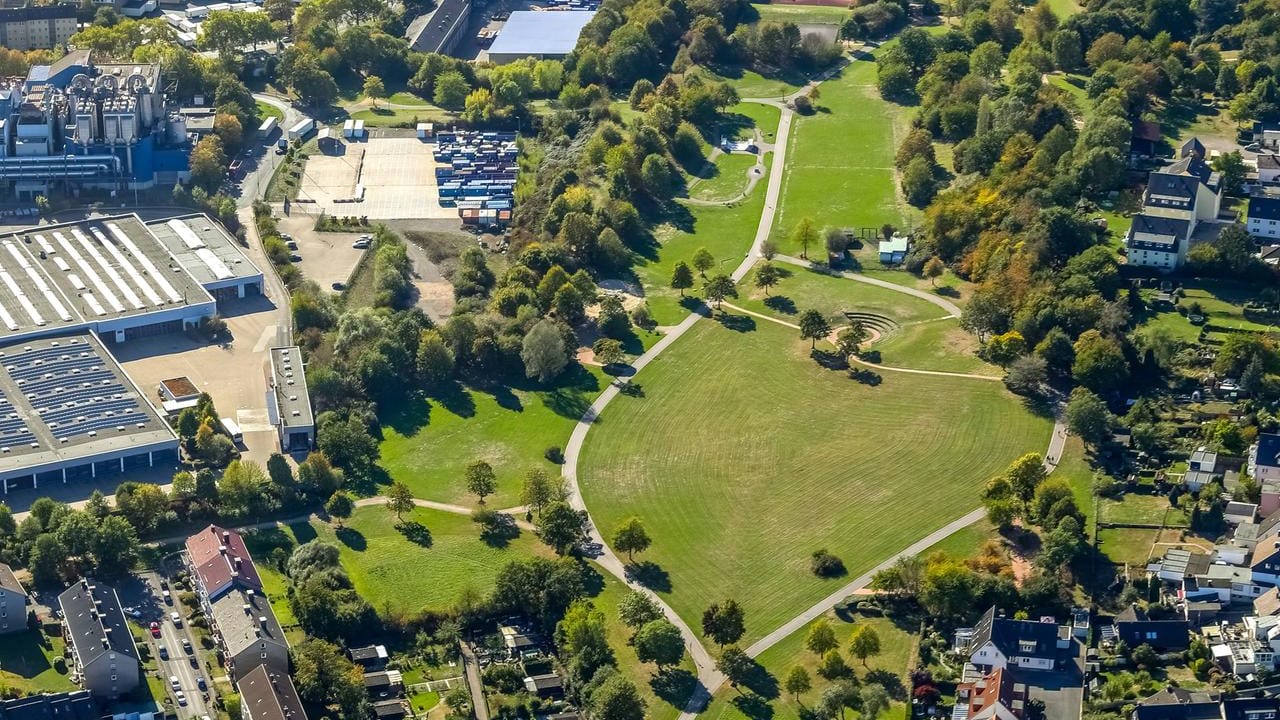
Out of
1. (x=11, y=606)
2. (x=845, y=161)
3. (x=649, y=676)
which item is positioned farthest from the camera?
(x=845, y=161)

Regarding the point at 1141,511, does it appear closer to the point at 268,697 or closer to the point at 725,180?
the point at 268,697

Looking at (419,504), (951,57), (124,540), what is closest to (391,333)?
(419,504)

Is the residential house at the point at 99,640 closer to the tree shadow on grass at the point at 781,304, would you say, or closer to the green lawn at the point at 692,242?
the green lawn at the point at 692,242

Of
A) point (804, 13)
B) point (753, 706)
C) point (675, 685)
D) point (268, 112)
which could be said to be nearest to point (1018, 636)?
point (753, 706)

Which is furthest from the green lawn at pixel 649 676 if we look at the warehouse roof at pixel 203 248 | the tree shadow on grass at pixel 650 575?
the warehouse roof at pixel 203 248

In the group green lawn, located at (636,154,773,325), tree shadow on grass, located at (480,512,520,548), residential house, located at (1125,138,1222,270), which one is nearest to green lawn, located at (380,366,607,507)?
tree shadow on grass, located at (480,512,520,548)

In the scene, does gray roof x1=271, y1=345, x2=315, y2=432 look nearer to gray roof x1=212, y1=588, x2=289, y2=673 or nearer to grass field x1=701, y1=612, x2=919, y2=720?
gray roof x1=212, y1=588, x2=289, y2=673

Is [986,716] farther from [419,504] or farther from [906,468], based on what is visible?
[419,504]
